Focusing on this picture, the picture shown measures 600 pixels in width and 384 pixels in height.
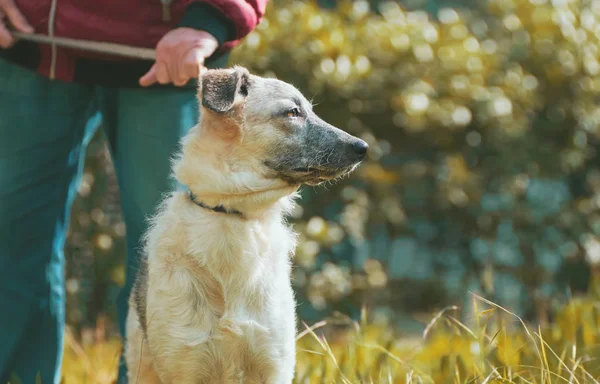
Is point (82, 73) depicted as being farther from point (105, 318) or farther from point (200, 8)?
point (105, 318)

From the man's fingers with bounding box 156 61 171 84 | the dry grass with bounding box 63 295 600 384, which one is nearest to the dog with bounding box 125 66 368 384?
the man's fingers with bounding box 156 61 171 84

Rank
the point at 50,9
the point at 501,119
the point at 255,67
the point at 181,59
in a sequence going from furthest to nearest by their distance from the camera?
the point at 501,119, the point at 255,67, the point at 50,9, the point at 181,59

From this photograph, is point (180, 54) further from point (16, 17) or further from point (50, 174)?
point (50, 174)

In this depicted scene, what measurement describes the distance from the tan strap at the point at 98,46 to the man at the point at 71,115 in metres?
0.03

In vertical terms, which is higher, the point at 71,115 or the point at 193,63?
the point at 193,63

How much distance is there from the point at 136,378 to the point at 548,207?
4.42m

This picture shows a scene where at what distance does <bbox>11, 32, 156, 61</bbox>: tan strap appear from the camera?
347cm

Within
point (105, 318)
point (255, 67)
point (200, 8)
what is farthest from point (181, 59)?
point (105, 318)

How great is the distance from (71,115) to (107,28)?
0.41 m

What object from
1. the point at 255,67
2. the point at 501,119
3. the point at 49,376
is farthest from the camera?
the point at 501,119

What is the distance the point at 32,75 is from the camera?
141 inches

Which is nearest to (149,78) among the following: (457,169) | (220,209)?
(220,209)

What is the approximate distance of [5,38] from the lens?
3.44 m

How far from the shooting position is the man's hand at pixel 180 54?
329 centimetres
